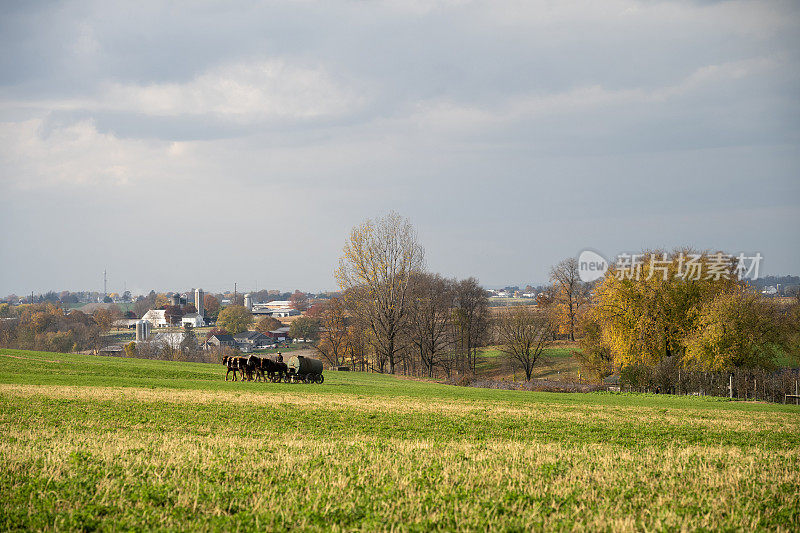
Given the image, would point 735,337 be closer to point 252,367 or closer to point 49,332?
point 252,367

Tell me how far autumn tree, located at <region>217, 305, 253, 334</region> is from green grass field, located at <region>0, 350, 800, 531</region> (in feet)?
499

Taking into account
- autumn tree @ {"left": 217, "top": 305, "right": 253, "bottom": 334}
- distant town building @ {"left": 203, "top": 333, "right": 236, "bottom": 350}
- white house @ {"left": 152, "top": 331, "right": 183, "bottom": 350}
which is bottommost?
distant town building @ {"left": 203, "top": 333, "right": 236, "bottom": 350}

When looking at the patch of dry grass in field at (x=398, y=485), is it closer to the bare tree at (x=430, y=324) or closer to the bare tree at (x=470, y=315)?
the bare tree at (x=430, y=324)

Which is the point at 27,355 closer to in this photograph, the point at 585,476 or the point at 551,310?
the point at 585,476

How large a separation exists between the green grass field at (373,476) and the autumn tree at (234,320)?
152m

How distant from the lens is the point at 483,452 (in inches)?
490

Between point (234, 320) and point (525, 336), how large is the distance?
A: 107197 millimetres

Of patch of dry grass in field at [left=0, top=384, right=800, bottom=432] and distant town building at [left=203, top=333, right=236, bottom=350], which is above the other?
patch of dry grass in field at [left=0, top=384, right=800, bottom=432]

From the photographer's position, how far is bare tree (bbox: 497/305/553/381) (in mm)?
80812

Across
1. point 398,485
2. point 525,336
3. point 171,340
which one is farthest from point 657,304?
point 171,340

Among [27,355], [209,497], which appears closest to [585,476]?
[209,497]

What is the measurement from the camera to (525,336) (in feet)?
266

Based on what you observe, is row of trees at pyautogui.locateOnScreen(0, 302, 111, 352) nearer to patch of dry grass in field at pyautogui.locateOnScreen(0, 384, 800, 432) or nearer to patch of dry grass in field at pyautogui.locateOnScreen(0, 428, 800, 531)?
patch of dry grass in field at pyautogui.locateOnScreen(0, 384, 800, 432)

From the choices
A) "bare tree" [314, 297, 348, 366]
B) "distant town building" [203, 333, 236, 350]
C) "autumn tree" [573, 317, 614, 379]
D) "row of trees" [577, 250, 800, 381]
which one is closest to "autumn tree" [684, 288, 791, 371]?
"row of trees" [577, 250, 800, 381]
